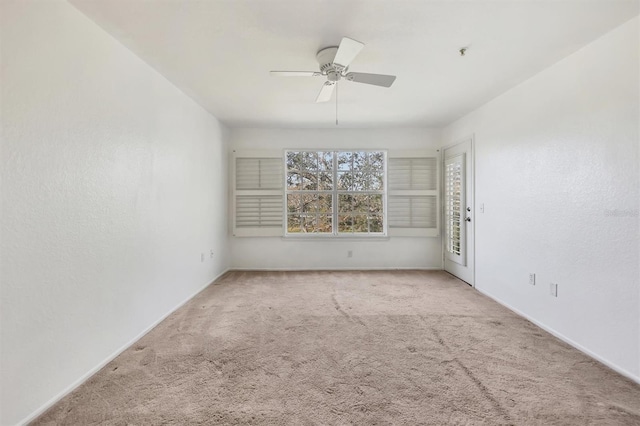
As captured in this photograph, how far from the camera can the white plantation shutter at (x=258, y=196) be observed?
474 centimetres

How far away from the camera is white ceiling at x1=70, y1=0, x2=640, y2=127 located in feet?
5.83

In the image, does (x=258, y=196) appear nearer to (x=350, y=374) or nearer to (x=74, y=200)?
(x=74, y=200)

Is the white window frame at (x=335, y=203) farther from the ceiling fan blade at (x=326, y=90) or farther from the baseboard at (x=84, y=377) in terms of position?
the baseboard at (x=84, y=377)

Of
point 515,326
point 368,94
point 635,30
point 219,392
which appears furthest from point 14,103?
point 515,326

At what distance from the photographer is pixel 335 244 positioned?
4.83 meters

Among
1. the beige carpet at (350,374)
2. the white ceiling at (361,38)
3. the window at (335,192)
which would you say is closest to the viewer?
the beige carpet at (350,374)

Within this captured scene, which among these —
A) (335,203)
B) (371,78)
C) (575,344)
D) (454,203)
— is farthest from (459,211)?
(371,78)

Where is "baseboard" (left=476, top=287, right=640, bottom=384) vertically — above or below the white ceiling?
below

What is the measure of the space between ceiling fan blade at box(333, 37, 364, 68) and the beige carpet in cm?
217

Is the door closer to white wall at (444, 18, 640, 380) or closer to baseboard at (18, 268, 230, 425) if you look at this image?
white wall at (444, 18, 640, 380)

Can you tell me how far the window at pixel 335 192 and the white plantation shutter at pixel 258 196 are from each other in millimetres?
190

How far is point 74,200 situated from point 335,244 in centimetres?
358

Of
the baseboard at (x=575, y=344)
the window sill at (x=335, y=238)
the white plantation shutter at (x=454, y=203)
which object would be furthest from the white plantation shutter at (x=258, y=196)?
the baseboard at (x=575, y=344)

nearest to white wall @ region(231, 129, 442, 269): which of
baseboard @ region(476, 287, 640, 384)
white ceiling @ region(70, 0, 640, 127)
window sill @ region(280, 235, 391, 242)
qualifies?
window sill @ region(280, 235, 391, 242)
